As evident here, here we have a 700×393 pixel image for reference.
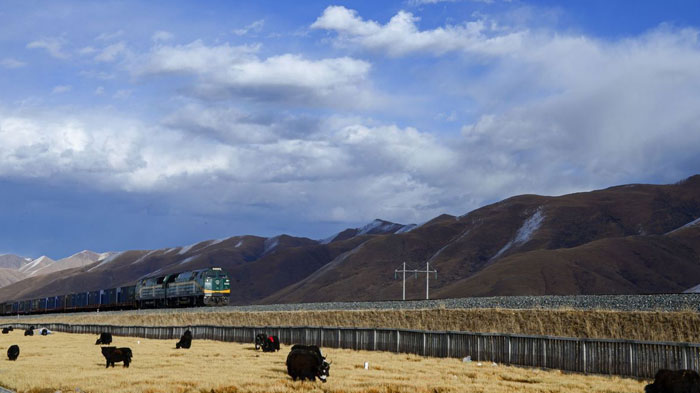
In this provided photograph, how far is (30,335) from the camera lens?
66.0 metres

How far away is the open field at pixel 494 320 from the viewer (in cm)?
4188

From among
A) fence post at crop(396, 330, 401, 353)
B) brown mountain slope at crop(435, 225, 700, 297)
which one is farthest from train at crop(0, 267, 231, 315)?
brown mountain slope at crop(435, 225, 700, 297)

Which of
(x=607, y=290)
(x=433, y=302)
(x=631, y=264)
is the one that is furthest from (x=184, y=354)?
(x=631, y=264)

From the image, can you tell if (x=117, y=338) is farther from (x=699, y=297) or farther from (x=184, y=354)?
(x=699, y=297)

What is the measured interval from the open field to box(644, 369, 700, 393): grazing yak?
2058 centimetres

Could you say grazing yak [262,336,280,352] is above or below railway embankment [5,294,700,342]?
below

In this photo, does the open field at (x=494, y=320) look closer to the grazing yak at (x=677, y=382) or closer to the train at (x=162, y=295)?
the train at (x=162, y=295)

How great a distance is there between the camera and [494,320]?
2034 inches

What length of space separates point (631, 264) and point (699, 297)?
12505cm

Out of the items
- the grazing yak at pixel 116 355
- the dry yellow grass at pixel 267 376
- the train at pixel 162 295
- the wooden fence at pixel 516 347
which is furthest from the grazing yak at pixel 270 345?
the train at pixel 162 295

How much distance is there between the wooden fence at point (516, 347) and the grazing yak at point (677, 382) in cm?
576

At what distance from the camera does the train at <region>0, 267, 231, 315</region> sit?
74.2m

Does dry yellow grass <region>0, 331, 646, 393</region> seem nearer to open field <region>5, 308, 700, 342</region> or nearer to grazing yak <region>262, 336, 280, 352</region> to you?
grazing yak <region>262, 336, 280, 352</region>

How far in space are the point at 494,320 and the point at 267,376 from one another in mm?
27263
